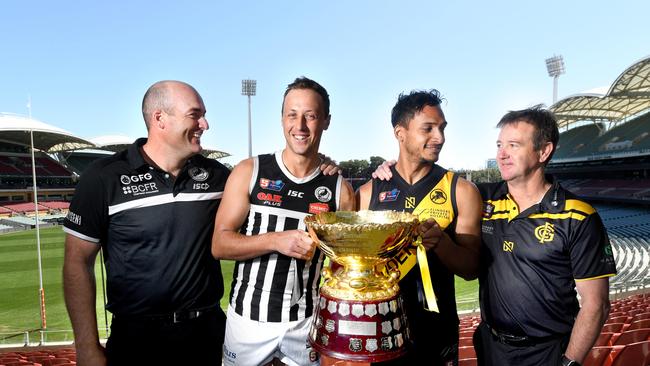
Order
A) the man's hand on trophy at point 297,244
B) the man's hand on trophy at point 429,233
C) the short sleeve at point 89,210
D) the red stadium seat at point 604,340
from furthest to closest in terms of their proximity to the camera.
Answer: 1. the red stadium seat at point 604,340
2. the short sleeve at point 89,210
3. the man's hand on trophy at point 429,233
4. the man's hand on trophy at point 297,244

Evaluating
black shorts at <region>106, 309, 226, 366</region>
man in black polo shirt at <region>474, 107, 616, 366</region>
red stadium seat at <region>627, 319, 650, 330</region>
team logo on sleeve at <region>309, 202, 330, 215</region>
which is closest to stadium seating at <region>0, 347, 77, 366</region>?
black shorts at <region>106, 309, 226, 366</region>

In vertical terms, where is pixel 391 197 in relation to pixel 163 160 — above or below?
below

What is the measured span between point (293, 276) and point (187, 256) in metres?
0.65

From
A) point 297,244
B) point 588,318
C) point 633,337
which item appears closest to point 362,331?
point 297,244

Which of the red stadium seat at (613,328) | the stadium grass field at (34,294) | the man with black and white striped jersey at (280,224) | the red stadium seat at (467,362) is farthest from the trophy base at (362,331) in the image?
the red stadium seat at (613,328)

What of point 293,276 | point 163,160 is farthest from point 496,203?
point 163,160

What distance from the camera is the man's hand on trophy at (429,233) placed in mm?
1831

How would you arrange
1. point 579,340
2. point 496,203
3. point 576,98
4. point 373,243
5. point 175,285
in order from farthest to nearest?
point 576,98 < point 496,203 < point 175,285 < point 579,340 < point 373,243

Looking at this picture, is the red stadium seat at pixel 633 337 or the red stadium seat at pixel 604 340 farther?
the red stadium seat at pixel 604 340

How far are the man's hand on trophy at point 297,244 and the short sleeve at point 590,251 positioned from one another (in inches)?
64.0

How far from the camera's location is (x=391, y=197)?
2.32m

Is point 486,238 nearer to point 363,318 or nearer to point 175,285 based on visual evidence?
point 363,318

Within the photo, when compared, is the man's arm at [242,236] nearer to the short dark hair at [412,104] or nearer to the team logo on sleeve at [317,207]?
the team logo on sleeve at [317,207]

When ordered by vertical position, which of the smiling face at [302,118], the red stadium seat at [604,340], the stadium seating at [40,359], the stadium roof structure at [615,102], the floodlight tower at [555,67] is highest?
the floodlight tower at [555,67]
